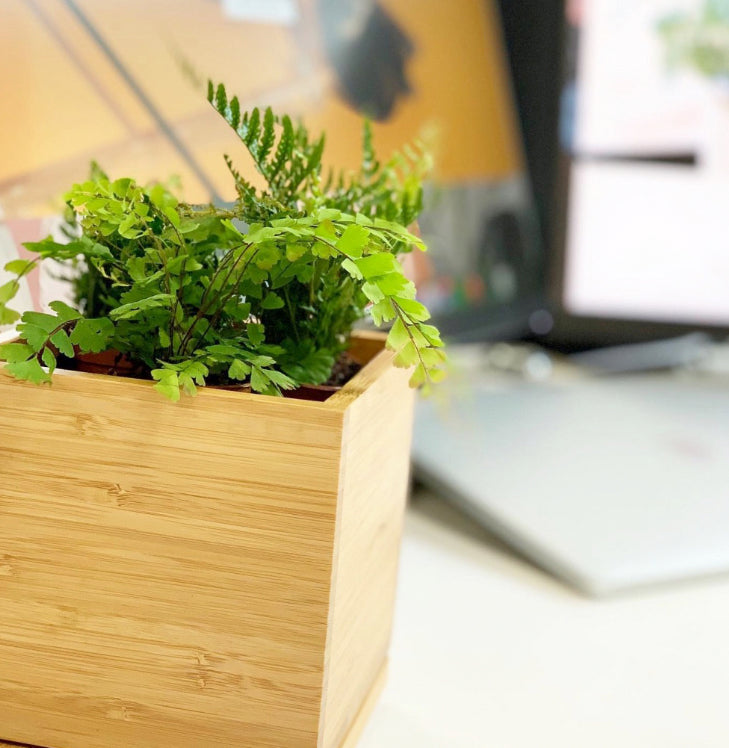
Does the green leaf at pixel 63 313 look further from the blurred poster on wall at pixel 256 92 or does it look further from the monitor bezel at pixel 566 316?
the monitor bezel at pixel 566 316

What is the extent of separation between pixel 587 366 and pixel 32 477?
0.87m

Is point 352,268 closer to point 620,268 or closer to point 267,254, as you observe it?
point 267,254

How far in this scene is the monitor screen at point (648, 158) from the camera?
884 mm

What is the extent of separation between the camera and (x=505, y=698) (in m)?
0.48

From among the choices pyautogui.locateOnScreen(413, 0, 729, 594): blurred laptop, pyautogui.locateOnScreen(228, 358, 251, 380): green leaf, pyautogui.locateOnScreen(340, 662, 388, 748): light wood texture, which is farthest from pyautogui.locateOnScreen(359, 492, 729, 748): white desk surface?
pyautogui.locateOnScreen(228, 358, 251, 380): green leaf

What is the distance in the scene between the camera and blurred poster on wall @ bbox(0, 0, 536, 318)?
0.56 metres

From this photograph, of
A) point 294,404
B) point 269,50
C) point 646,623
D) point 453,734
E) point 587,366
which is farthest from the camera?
point 587,366

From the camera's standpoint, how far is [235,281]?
1.12 ft

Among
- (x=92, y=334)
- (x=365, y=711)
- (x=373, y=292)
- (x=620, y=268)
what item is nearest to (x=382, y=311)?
(x=373, y=292)

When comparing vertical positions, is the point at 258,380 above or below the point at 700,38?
below

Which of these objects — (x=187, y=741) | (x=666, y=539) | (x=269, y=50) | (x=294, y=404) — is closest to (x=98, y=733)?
(x=187, y=741)

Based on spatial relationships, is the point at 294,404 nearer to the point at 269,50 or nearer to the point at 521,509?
the point at 521,509

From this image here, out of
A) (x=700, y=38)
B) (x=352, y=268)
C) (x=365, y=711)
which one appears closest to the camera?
(x=352, y=268)

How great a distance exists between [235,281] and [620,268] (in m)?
0.69
